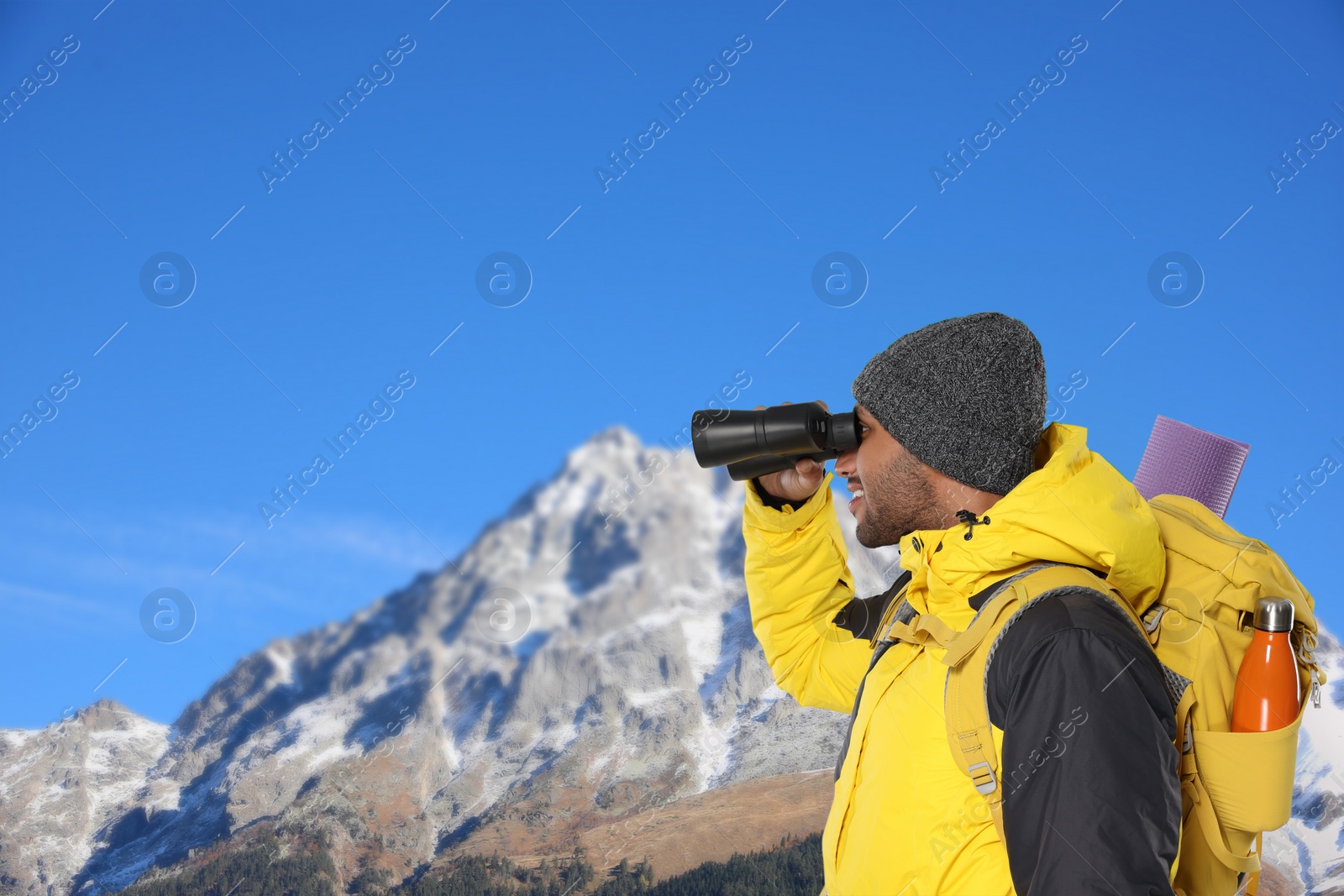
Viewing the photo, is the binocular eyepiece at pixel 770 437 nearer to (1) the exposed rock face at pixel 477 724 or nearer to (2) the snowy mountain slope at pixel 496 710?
(2) the snowy mountain slope at pixel 496 710

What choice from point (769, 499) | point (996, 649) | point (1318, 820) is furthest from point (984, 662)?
point (1318, 820)

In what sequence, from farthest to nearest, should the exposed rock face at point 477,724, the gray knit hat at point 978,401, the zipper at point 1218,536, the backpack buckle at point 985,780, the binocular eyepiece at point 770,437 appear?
the exposed rock face at point 477,724
the binocular eyepiece at point 770,437
the gray knit hat at point 978,401
the zipper at point 1218,536
the backpack buckle at point 985,780

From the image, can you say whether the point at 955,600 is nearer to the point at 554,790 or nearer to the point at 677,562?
the point at 554,790

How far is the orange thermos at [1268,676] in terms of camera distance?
112 centimetres

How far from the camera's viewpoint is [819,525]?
5.98 feet

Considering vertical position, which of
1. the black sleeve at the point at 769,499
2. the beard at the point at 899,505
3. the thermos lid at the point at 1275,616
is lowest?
the thermos lid at the point at 1275,616

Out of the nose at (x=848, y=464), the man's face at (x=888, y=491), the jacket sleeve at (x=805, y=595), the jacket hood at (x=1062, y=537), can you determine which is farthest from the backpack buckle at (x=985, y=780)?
the jacket sleeve at (x=805, y=595)

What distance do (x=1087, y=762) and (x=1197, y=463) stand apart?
1.02 metres

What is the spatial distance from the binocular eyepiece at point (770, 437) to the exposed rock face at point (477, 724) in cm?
990

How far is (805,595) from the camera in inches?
73.5

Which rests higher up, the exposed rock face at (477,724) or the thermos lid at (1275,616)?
the exposed rock face at (477,724)

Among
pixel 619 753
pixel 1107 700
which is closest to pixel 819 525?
pixel 1107 700

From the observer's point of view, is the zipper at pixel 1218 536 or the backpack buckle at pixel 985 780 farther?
the zipper at pixel 1218 536

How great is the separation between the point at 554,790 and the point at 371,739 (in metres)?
3.43
